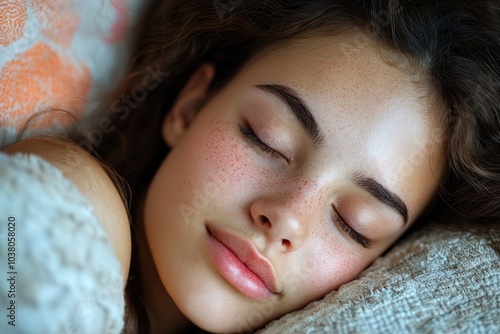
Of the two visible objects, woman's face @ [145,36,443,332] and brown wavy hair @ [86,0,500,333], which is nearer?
woman's face @ [145,36,443,332]

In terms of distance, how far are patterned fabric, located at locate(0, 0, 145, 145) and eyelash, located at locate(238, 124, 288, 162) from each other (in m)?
0.42

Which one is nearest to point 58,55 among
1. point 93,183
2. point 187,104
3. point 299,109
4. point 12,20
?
point 12,20

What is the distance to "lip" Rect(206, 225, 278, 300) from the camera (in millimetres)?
1033

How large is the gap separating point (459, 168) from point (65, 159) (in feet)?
2.72

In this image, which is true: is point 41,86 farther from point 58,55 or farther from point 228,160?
point 228,160

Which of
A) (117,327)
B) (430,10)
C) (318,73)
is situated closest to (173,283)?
(117,327)

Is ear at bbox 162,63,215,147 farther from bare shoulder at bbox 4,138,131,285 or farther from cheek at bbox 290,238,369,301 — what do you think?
cheek at bbox 290,238,369,301

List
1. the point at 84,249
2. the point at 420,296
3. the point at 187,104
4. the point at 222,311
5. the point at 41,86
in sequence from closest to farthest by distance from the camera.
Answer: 1. the point at 84,249
2. the point at 420,296
3. the point at 222,311
4. the point at 41,86
5. the point at 187,104

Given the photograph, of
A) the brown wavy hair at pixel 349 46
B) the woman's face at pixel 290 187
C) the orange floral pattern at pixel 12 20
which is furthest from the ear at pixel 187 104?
the orange floral pattern at pixel 12 20

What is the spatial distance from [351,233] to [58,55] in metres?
0.74

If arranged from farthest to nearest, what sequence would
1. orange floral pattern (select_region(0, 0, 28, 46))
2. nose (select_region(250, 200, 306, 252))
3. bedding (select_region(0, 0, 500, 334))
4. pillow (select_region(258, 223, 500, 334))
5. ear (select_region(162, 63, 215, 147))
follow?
ear (select_region(162, 63, 215, 147)) < orange floral pattern (select_region(0, 0, 28, 46)) < nose (select_region(250, 200, 306, 252)) < pillow (select_region(258, 223, 500, 334)) < bedding (select_region(0, 0, 500, 334))

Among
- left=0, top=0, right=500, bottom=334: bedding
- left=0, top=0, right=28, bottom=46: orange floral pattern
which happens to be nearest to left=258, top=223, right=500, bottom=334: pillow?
left=0, top=0, right=500, bottom=334: bedding

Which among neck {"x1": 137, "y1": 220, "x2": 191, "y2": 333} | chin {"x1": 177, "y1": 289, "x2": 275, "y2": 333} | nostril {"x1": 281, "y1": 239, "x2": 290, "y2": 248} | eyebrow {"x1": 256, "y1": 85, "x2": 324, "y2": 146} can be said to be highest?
eyebrow {"x1": 256, "y1": 85, "x2": 324, "y2": 146}

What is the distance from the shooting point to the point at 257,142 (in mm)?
1101
